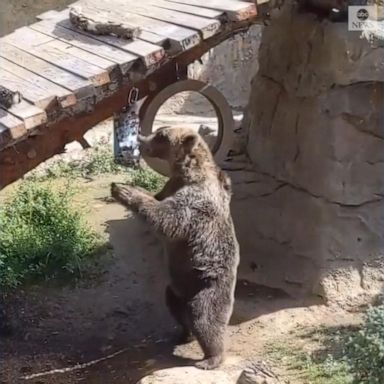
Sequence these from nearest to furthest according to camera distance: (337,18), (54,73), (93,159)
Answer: (54,73)
(337,18)
(93,159)

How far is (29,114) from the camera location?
5.35 m

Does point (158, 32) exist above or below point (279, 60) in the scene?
above

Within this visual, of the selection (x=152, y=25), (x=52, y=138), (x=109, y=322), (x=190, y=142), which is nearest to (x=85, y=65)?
(x=52, y=138)

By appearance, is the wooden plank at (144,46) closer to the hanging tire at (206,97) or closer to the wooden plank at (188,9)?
the wooden plank at (188,9)

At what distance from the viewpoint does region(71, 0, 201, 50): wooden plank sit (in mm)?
6082

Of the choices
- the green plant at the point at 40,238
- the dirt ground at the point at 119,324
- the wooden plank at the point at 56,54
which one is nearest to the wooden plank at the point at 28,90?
the wooden plank at the point at 56,54

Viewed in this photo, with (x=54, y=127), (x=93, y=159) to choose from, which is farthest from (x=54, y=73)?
(x=93, y=159)

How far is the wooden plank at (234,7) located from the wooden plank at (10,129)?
182 cm

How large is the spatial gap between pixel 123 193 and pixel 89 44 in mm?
1047

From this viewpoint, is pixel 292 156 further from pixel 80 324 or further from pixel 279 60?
pixel 80 324

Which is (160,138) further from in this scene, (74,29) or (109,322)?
(109,322)

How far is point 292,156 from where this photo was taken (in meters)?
7.93

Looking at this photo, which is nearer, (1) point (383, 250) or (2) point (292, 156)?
(1) point (383, 250)

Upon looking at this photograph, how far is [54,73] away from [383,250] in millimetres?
3131
